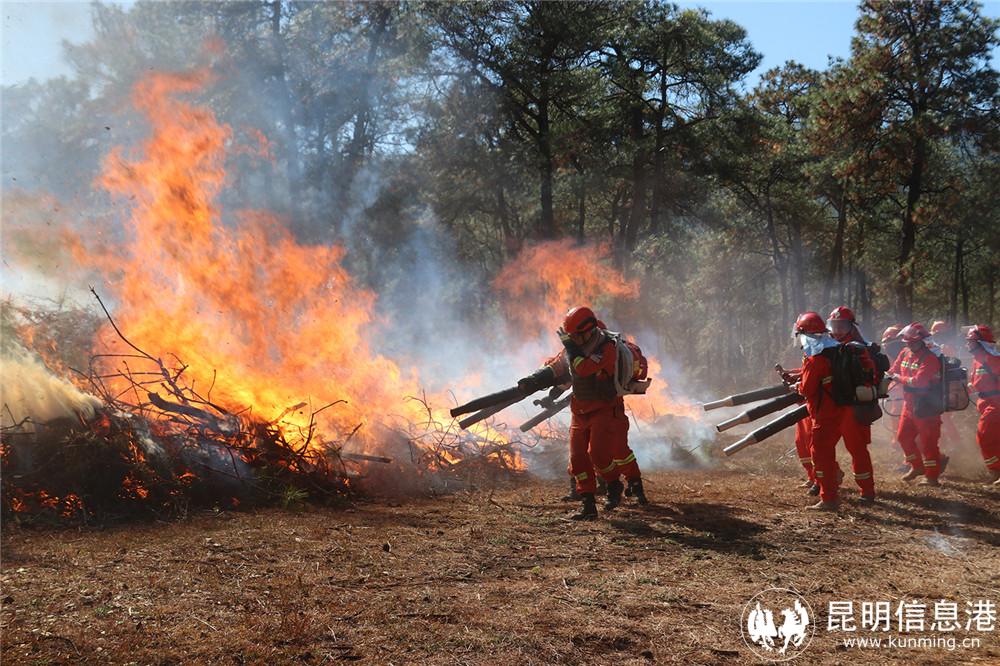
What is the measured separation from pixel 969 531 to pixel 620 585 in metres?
4.19

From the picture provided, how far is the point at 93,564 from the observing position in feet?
18.8

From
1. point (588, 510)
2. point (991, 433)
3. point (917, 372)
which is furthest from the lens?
point (917, 372)

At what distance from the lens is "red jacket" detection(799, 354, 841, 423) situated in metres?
8.57

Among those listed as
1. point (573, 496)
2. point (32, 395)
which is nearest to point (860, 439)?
point (573, 496)

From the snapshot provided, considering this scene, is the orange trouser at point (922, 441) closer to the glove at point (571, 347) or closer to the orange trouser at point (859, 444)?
the orange trouser at point (859, 444)

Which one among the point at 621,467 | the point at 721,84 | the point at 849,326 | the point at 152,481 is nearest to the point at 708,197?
the point at 721,84

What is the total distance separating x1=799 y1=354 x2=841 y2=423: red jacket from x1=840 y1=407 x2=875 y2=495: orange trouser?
163mm

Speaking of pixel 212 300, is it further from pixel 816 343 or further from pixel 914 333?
pixel 914 333

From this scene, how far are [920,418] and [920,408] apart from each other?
132mm

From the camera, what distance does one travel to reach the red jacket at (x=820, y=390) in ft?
28.1

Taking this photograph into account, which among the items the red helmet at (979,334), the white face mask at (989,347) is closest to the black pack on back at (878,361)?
the white face mask at (989,347)

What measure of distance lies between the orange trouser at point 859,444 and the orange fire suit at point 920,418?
6.02ft

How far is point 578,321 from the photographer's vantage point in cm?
817
